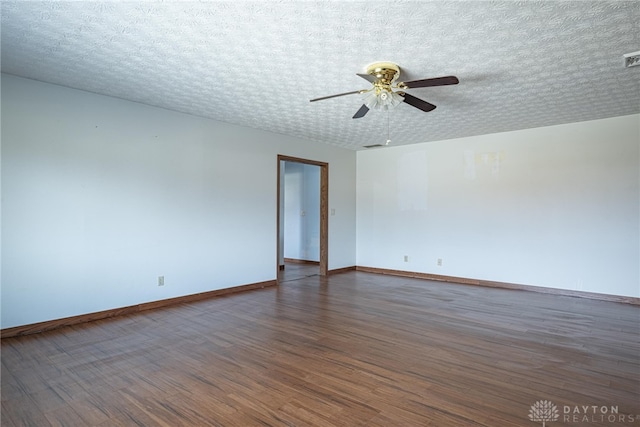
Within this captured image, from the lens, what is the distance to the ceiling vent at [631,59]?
2831 millimetres

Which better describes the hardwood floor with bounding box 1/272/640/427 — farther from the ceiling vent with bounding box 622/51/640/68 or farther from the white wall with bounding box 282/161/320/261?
the white wall with bounding box 282/161/320/261

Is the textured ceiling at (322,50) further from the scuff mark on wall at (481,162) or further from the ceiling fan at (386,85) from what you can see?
the scuff mark on wall at (481,162)

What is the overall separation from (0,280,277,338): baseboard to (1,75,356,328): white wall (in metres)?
0.06

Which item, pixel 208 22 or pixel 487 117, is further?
pixel 487 117

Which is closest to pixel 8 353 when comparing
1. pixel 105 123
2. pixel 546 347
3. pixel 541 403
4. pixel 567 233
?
pixel 105 123

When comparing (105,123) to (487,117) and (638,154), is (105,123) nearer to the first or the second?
(487,117)

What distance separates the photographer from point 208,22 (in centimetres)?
242

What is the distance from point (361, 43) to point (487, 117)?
9.38 feet

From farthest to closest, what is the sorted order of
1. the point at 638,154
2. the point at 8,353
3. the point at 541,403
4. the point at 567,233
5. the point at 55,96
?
the point at 567,233 < the point at 638,154 < the point at 55,96 < the point at 8,353 < the point at 541,403

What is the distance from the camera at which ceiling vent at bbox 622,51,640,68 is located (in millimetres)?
2831

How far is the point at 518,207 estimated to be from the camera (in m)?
5.52

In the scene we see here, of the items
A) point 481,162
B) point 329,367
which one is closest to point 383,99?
point 329,367

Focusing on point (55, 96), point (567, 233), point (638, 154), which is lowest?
point (567, 233)

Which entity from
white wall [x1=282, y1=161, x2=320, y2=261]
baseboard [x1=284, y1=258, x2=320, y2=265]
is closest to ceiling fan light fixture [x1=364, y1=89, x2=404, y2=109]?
white wall [x1=282, y1=161, x2=320, y2=261]
